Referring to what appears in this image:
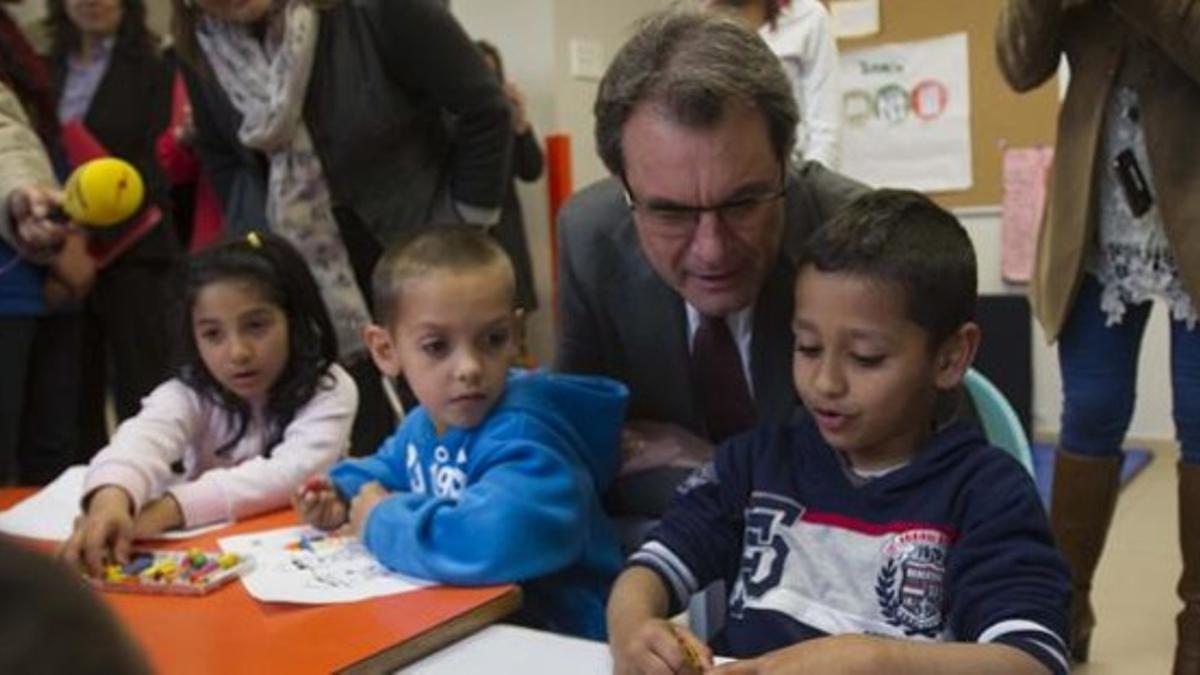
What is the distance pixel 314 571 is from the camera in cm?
114

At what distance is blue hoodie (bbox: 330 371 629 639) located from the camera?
1104 millimetres

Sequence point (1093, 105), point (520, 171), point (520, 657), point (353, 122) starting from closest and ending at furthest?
point (520, 657), point (1093, 105), point (353, 122), point (520, 171)

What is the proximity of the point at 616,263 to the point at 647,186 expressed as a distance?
0.25 meters

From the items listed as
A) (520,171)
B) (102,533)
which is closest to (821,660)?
(102,533)

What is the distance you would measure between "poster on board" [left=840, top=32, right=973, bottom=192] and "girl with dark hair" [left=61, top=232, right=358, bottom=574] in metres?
2.89

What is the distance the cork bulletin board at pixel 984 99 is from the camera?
13.1 feet

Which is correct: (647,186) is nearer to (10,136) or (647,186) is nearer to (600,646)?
(600,646)

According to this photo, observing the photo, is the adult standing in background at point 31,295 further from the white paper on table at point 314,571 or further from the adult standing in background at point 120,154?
the white paper on table at point 314,571

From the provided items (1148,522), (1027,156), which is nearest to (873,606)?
(1148,522)

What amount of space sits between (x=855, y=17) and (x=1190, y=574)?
2.85 meters

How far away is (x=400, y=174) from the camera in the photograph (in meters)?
2.21

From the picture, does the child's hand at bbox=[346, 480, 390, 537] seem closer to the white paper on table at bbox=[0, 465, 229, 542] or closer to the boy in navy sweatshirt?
the white paper on table at bbox=[0, 465, 229, 542]

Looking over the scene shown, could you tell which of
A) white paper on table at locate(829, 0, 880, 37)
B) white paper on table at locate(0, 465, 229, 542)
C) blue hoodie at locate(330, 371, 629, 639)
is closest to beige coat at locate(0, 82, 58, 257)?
white paper on table at locate(0, 465, 229, 542)

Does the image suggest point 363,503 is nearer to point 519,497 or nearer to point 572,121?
point 519,497
